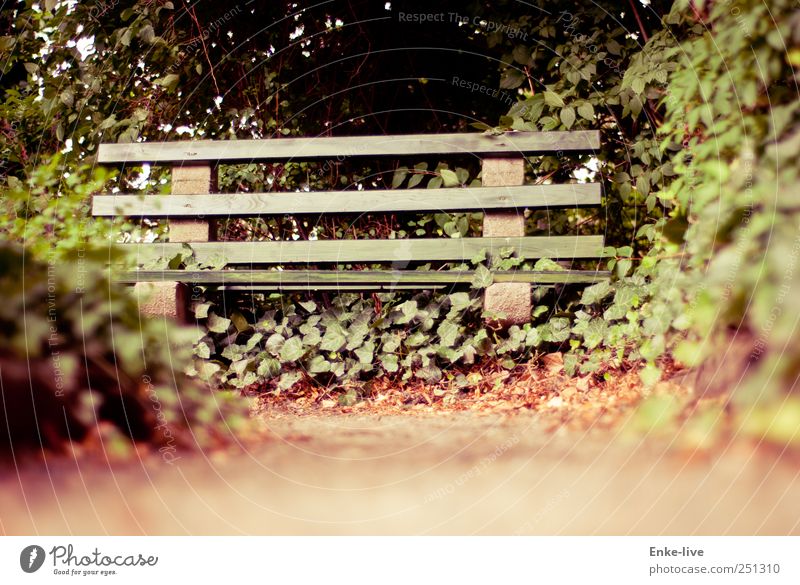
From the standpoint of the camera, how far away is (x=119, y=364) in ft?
3.97

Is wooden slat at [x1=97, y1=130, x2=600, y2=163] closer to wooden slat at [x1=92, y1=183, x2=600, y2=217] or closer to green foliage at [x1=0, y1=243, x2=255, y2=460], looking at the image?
wooden slat at [x1=92, y1=183, x2=600, y2=217]

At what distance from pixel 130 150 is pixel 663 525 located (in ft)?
9.48

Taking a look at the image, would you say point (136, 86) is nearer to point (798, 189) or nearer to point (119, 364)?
point (119, 364)

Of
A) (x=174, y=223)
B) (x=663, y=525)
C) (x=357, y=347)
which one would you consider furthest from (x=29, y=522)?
(x=174, y=223)

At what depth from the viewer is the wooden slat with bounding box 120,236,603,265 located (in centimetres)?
310

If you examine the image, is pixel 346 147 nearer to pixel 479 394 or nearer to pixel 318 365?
pixel 318 365

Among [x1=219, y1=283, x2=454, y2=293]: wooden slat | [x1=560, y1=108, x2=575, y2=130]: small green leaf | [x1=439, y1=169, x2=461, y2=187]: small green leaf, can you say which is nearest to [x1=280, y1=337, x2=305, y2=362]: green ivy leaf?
[x1=219, y1=283, x2=454, y2=293]: wooden slat

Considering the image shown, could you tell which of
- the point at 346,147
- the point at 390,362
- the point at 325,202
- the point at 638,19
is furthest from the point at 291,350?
the point at 638,19

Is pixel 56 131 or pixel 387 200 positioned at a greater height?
pixel 56 131

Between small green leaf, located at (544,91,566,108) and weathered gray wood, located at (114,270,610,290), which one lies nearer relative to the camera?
weathered gray wood, located at (114,270,610,290)

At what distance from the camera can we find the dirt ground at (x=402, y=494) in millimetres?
1189
